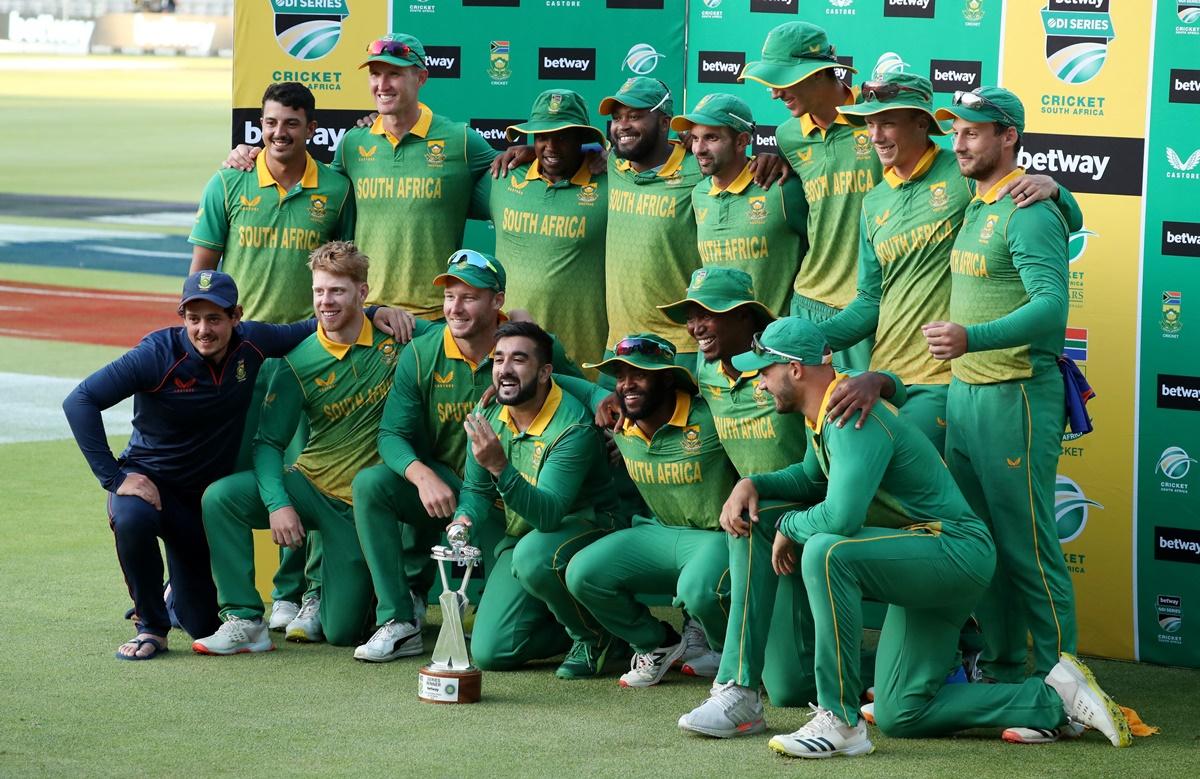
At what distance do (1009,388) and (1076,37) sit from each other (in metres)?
1.96

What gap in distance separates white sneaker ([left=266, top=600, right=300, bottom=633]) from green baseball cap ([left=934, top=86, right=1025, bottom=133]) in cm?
370

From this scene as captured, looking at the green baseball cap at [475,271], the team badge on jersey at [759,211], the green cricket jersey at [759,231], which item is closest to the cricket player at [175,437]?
the green baseball cap at [475,271]

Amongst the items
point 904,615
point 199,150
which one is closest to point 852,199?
point 904,615

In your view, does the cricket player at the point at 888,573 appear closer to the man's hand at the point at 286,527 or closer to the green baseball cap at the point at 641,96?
the green baseball cap at the point at 641,96

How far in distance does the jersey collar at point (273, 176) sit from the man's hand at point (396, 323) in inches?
27.5

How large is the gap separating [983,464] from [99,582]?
4.38 meters

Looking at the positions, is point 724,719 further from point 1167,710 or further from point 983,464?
point 1167,710

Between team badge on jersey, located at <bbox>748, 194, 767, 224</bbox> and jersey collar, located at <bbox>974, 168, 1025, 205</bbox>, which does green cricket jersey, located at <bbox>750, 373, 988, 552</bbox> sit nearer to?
jersey collar, located at <bbox>974, 168, 1025, 205</bbox>

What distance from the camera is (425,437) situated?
7.77 meters

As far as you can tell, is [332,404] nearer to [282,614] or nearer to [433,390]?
[433,390]

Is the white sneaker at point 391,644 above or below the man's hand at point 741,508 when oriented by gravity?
below

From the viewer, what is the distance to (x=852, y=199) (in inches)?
286

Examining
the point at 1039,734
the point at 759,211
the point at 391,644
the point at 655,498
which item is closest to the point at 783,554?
the point at 655,498

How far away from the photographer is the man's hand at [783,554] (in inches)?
253
